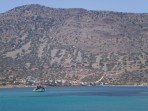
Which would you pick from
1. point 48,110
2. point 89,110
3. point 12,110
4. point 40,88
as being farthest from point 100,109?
point 40,88

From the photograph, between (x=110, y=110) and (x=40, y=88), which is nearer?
(x=110, y=110)

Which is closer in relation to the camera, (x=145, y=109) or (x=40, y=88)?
(x=145, y=109)

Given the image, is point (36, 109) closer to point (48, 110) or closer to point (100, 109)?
point (48, 110)

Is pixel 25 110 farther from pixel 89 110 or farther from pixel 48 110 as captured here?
pixel 89 110

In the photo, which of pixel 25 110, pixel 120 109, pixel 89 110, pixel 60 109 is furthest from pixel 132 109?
pixel 25 110

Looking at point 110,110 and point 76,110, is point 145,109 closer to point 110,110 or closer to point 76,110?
point 110,110

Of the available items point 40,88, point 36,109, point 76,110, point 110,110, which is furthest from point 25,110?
point 40,88

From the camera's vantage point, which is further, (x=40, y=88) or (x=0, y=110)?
(x=40, y=88)
